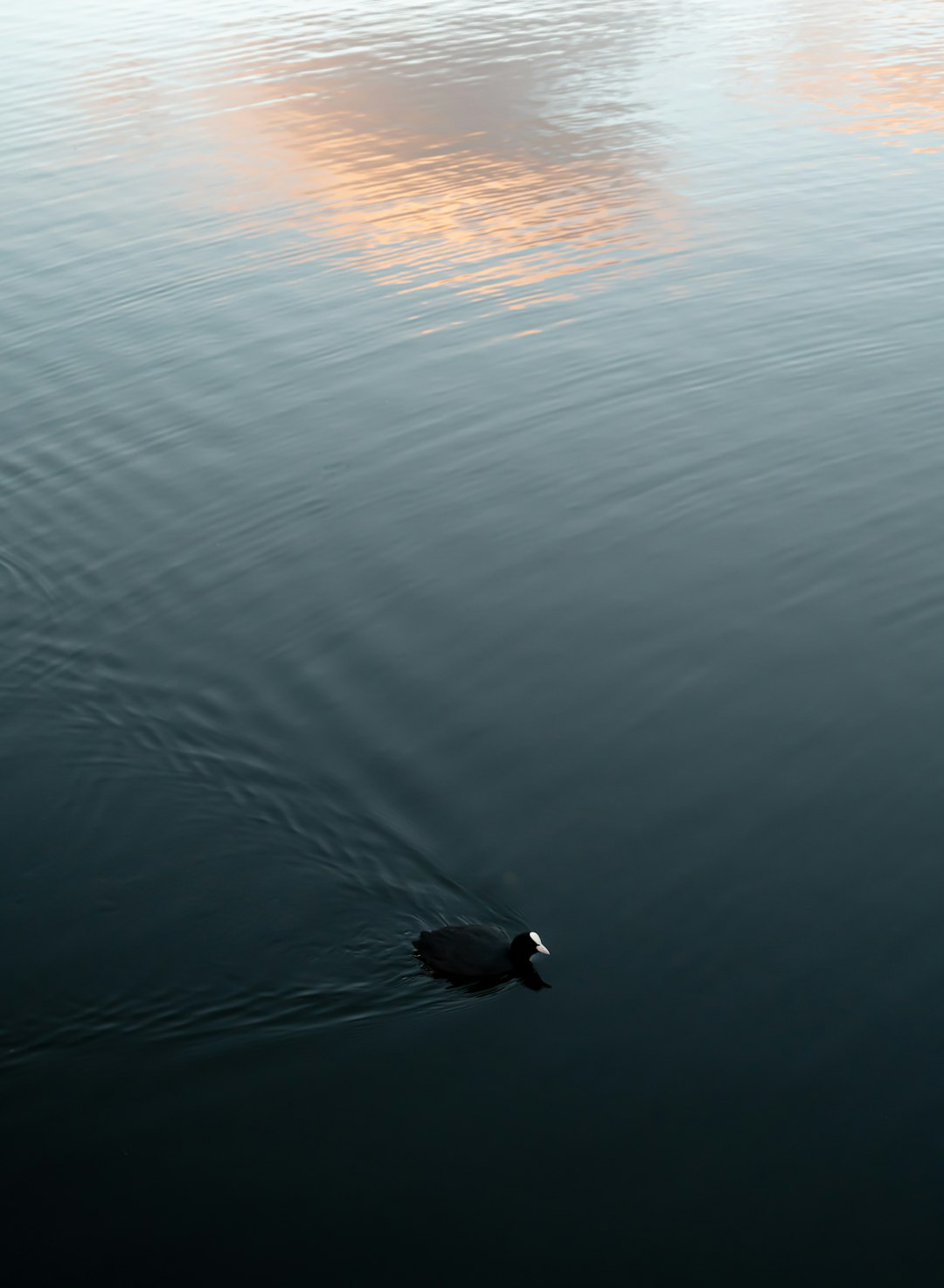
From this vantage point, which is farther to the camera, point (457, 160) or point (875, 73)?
point (875, 73)

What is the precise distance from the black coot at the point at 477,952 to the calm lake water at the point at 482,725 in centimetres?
25

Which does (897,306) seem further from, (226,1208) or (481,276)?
(226,1208)

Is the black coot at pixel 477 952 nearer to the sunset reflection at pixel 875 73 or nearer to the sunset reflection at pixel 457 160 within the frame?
the sunset reflection at pixel 457 160

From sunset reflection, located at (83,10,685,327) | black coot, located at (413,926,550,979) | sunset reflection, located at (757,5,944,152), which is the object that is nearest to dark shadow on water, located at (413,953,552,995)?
black coot, located at (413,926,550,979)

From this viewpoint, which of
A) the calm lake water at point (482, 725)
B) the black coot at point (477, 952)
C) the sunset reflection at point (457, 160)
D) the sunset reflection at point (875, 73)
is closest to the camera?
the calm lake water at point (482, 725)

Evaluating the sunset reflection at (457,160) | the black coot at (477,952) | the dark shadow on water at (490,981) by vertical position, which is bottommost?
the dark shadow on water at (490,981)

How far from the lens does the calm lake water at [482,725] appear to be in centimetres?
836

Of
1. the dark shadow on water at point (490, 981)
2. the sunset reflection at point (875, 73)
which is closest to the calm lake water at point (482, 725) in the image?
the dark shadow on water at point (490, 981)

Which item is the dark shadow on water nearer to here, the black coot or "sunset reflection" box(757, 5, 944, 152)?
the black coot

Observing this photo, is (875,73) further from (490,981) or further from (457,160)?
(490,981)

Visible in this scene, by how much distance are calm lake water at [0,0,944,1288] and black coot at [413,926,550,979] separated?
0.25m

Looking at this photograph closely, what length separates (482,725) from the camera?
1241 centimetres

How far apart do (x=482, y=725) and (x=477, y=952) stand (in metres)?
3.29

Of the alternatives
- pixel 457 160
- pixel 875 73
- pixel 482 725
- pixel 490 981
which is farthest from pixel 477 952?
pixel 875 73
